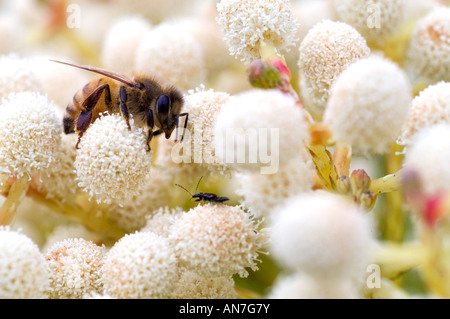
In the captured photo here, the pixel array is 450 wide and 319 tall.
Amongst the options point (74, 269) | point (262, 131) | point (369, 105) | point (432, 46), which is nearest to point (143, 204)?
point (74, 269)

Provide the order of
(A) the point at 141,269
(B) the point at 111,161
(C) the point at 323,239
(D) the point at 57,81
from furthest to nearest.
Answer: (D) the point at 57,81
(B) the point at 111,161
(A) the point at 141,269
(C) the point at 323,239

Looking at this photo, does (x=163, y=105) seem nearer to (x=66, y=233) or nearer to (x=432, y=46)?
(x=66, y=233)

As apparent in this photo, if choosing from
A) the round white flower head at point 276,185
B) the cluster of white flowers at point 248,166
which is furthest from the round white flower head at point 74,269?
the round white flower head at point 276,185

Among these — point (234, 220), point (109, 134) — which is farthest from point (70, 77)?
point (234, 220)

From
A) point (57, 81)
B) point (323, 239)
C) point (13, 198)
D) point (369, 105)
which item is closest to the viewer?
point (323, 239)
